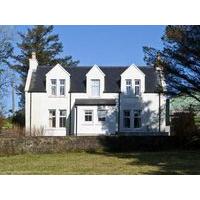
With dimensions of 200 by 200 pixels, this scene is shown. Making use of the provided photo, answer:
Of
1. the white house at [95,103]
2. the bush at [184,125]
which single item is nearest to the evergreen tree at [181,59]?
the bush at [184,125]

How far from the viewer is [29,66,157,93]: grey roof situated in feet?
145

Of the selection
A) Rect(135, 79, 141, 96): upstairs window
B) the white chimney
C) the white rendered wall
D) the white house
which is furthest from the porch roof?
the white chimney

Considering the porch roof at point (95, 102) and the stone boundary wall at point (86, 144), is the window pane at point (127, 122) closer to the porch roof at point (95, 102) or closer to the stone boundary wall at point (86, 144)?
the porch roof at point (95, 102)

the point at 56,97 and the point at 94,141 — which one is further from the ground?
the point at 56,97

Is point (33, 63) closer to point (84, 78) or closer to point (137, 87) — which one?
point (84, 78)

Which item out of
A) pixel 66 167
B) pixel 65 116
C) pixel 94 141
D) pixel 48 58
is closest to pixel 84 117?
pixel 65 116

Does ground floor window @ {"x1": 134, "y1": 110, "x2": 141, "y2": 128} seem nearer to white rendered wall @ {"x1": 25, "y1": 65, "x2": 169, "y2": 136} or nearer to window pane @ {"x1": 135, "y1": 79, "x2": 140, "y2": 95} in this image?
white rendered wall @ {"x1": 25, "y1": 65, "x2": 169, "y2": 136}

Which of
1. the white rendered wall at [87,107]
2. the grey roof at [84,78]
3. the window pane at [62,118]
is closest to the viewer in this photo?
the white rendered wall at [87,107]

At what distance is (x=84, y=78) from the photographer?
45188 millimetres

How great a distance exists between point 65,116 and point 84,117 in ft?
6.25

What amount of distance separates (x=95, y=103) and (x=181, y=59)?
1204 centimetres

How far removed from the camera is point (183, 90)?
32.8 metres

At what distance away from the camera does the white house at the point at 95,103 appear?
42.9 meters
